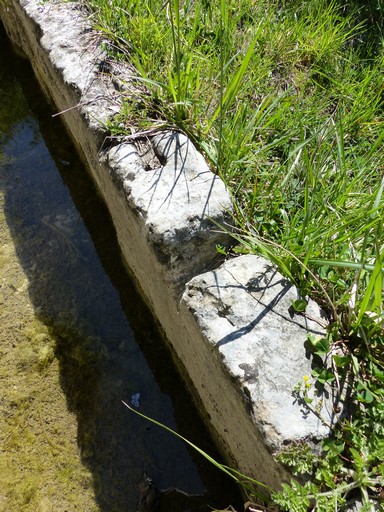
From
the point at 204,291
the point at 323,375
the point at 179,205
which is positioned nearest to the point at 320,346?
the point at 323,375

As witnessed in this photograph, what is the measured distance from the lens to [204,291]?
1725mm

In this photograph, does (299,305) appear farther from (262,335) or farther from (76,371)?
Result: (76,371)

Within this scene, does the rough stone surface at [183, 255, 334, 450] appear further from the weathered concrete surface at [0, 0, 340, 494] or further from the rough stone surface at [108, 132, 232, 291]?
the rough stone surface at [108, 132, 232, 291]

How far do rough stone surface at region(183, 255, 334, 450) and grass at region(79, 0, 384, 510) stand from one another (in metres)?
0.07

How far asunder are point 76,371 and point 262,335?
1261mm

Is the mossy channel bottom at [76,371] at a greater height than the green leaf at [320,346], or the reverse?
the green leaf at [320,346]

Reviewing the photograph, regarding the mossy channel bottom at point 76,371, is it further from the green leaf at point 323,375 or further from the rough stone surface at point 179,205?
the green leaf at point 323,375

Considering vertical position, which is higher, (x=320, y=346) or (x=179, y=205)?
(x=179, y=205)

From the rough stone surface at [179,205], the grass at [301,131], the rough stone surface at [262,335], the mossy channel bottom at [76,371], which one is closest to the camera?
the rough stone surface at [262,335]

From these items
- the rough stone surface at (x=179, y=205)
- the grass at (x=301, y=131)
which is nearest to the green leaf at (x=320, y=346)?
the grass at (x=301, y=131)

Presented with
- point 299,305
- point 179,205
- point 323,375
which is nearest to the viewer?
point 323,375

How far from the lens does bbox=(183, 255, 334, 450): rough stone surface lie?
1.45 m

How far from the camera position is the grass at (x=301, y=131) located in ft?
5.09

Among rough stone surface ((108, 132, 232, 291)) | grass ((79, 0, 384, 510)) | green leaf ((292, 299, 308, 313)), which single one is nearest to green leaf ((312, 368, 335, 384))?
grass ((79, 0, 384, 510))
